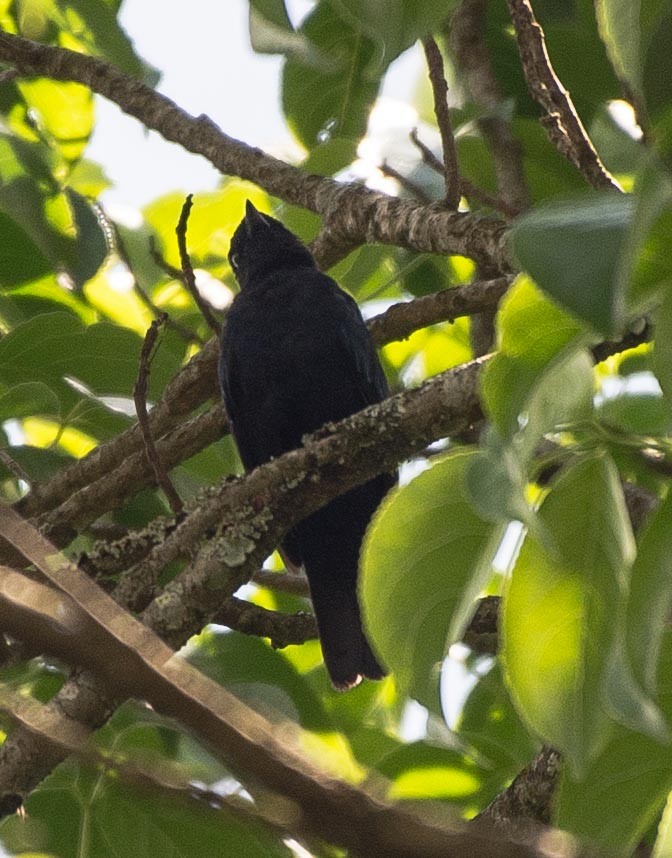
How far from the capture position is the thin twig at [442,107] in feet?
7.43

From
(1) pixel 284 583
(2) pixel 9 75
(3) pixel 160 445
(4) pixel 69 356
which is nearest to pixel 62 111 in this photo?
(2) pixel 9 75

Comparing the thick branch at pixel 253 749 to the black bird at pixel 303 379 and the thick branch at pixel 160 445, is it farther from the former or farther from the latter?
the black bird at pixel 303 379

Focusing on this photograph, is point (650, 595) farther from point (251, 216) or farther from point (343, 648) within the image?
point (251, 216)

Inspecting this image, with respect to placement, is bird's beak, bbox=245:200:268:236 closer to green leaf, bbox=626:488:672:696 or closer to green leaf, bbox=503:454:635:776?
green leaf, bbox=503:454:635:776

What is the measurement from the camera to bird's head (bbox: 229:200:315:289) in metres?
4.00

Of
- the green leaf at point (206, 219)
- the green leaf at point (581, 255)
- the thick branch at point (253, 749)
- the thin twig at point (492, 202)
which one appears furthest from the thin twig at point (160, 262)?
the thick branch at point (253, 749)

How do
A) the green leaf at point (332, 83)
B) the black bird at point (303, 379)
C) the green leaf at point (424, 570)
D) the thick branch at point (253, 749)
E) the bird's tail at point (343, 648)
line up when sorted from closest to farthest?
the thick branch at point (253, 749) → the green leaf at point (424, 570) → the green leaf at point (332, 83) → the bird's tail at point (343, 648) → the black bird at point (303, 379)

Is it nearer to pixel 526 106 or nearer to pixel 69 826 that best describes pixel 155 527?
pixel 69 826

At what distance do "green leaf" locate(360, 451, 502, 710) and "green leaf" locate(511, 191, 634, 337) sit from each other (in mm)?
427

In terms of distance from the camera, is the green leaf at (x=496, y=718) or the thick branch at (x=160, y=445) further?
the green leaf at (x=496, y=718)

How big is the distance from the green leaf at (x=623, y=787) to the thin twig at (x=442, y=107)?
3.94 ft

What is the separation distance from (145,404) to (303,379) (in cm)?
152

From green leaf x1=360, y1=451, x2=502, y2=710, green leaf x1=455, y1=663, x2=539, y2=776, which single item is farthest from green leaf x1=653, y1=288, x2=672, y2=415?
green leaf x1=455, y1=663, x2=539, y2=776

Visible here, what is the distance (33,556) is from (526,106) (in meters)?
2.70
